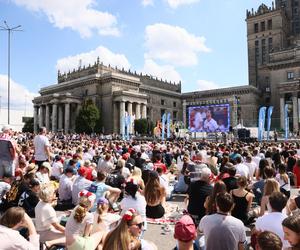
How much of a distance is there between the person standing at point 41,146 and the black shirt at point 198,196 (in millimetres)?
6580

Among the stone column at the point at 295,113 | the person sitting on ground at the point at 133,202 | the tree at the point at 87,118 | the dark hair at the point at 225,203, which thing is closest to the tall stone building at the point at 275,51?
the stone column at the point at 295,113

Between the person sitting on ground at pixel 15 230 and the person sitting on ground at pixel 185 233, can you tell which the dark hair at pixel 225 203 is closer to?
the person sitting on ground at pixel 185 233

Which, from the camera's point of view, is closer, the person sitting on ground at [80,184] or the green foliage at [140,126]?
the person sitting on ground at [80,184]

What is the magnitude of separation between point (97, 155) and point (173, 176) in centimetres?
523

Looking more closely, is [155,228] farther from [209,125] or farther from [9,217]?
[209,125]

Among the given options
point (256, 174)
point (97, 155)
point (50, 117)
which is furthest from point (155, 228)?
point (50, 117)

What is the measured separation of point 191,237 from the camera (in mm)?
4336

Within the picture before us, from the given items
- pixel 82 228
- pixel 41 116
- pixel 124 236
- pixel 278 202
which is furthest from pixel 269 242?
pixel 41 116

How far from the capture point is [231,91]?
8238cm

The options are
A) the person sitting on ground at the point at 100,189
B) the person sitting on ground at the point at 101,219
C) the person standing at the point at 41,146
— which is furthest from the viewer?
the person standing at the point at 41,146

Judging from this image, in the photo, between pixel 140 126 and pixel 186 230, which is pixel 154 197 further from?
pixel 140 126

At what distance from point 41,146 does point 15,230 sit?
808 cm

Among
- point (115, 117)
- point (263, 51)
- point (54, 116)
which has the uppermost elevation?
point (263, 51)

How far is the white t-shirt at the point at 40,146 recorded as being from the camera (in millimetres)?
12461
